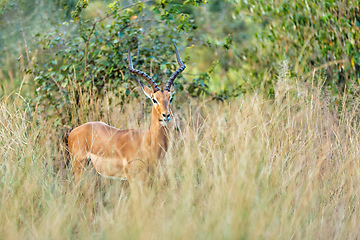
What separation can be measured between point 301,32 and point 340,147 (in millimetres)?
2262

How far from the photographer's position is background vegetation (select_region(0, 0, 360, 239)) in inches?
117

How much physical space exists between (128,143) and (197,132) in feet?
3.40

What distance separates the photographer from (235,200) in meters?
2.86

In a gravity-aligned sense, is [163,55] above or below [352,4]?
below

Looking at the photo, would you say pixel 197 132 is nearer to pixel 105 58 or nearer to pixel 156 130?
pixel 156 130

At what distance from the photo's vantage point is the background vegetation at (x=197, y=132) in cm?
298

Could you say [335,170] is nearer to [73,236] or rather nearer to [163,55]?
[73,236]

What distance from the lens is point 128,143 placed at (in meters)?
4.71

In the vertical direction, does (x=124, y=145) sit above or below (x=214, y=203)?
below

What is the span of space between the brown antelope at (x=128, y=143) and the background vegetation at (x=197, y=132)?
194 mm

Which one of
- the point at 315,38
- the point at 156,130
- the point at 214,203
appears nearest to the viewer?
the point at 214,203

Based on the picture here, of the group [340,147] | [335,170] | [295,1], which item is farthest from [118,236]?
[295,1]

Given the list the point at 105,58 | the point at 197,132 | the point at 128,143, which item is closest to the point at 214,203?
the point at 197,132

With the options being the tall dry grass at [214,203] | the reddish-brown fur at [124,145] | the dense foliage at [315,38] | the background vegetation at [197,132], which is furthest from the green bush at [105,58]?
the tall dry grass at [214,203]
